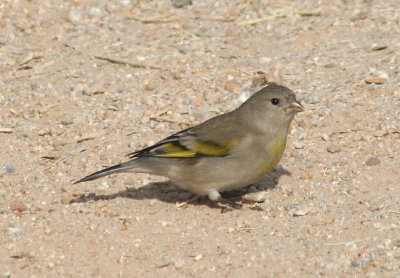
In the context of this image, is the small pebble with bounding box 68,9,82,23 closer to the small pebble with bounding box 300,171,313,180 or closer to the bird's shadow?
the bird's shadow

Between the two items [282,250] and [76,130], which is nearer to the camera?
[282,250]

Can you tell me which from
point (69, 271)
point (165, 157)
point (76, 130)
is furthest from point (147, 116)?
point (69, 271)

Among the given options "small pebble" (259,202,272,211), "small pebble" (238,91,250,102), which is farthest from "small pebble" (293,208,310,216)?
Answer: "small pebble" (238,91,250,102)

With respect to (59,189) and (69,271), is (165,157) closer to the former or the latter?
(59,189)

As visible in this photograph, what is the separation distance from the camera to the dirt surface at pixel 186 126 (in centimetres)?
561

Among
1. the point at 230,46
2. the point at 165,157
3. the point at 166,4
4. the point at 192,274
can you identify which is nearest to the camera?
the point at 192,274

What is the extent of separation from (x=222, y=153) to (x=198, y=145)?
24 cm

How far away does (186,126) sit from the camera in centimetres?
788

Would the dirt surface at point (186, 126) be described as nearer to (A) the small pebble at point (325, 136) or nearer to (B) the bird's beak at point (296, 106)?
(A) the small pebble at point (325, 136)

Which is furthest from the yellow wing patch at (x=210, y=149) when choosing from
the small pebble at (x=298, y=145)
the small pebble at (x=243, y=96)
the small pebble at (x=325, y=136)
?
the small pebble at (x=243, y=96)

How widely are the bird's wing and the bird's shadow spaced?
45cm

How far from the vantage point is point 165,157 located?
258 inches

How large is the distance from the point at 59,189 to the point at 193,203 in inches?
51.5

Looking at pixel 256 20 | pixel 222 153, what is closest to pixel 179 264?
pixel 222 153
